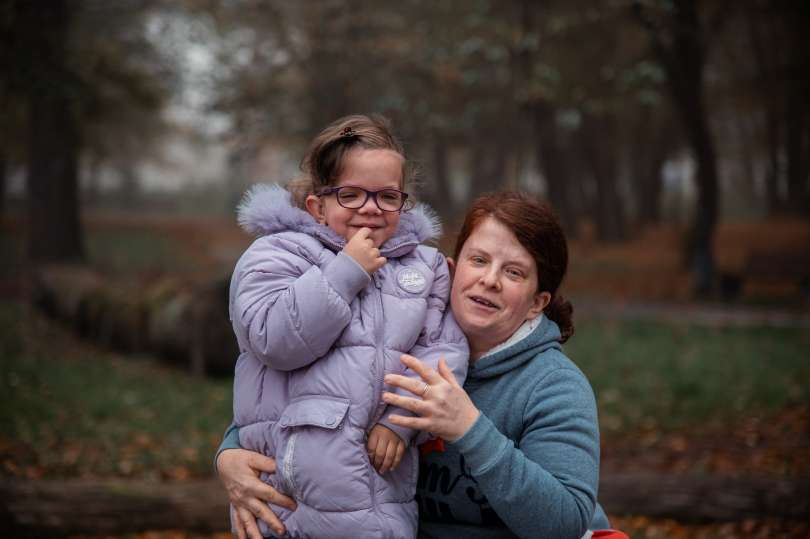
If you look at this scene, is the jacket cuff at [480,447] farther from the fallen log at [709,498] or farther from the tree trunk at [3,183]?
the tree trunk at [3,183]

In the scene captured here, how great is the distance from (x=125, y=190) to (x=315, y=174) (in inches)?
1196

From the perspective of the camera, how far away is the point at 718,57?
2059 cm

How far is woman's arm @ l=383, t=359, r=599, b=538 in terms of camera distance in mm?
2145

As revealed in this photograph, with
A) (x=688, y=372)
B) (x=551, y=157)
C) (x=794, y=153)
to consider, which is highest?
(x=794, y=153)

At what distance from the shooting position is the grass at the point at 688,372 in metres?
8.14

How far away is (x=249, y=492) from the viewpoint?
7.99 ft

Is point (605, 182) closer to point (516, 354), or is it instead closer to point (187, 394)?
point (187, 394)

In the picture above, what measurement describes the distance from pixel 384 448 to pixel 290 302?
49 cm

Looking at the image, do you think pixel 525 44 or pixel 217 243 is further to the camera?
pixel 217 243

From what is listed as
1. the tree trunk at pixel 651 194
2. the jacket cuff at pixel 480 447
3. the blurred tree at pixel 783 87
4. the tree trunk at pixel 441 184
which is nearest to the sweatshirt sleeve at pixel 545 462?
the jacket cuff at pixel 480 447

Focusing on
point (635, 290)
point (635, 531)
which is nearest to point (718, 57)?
point (635, 290)

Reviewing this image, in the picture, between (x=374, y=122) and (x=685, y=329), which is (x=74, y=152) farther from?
(x=374, y=122)

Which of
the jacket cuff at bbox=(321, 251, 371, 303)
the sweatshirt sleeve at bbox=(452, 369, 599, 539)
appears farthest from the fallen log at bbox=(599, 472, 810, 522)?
the jacket cuff at bbox=(321, 251, 371, 303)

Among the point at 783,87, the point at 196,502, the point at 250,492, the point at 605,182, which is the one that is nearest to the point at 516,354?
the point at 250,492
